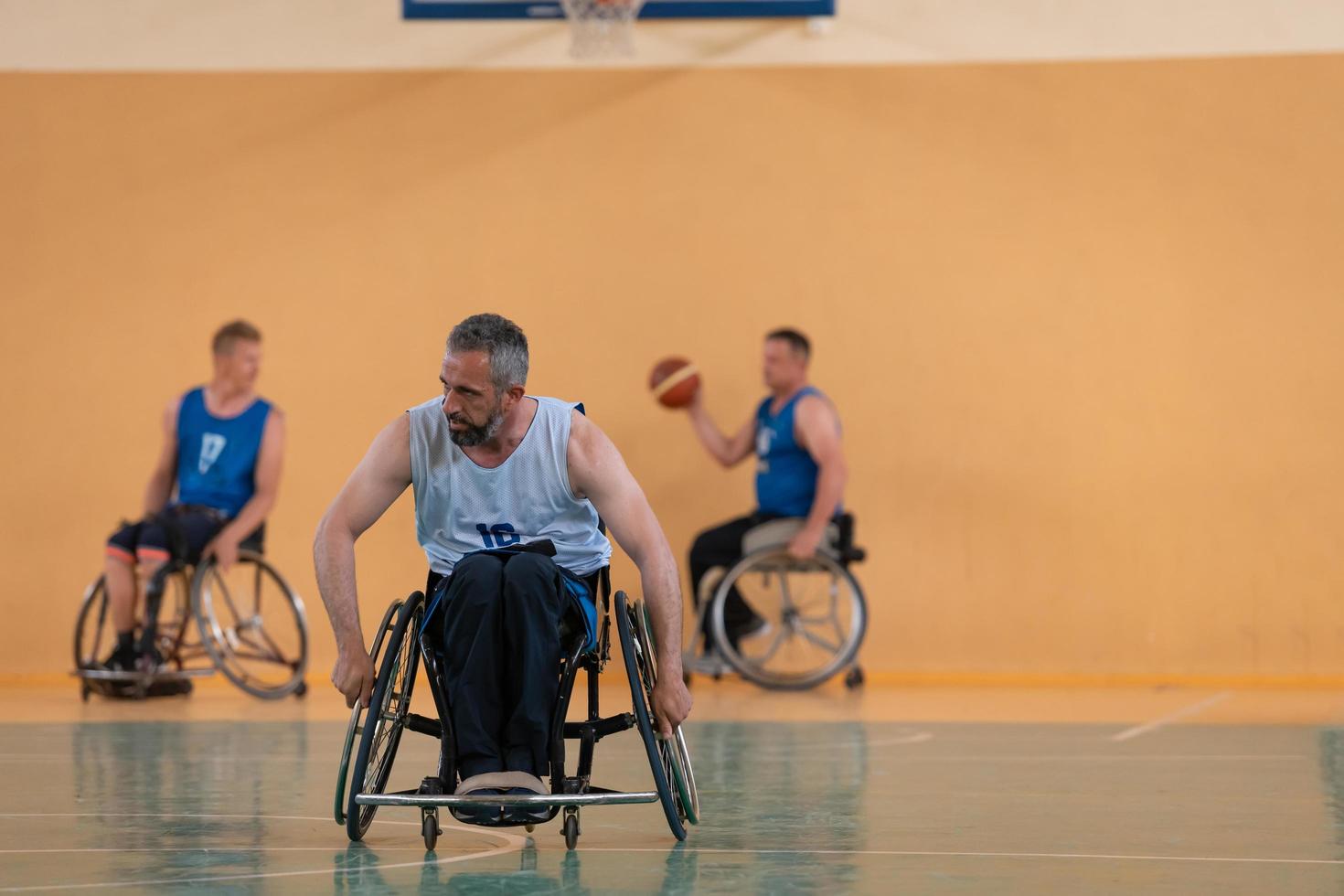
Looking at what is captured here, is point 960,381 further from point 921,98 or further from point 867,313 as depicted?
point 921,98

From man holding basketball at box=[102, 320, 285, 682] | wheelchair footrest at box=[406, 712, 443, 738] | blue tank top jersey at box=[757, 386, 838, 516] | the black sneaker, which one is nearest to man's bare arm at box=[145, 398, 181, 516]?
man holding basketball at box=[102, 320, 285, 682]

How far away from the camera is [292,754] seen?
4.03m

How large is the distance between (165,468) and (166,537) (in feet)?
1.05

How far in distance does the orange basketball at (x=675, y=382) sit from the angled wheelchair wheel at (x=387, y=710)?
11.3 feet

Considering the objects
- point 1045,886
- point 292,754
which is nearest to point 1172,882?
point 1045,886

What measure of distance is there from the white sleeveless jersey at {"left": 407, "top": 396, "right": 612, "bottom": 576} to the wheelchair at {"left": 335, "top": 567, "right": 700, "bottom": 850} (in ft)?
0.36

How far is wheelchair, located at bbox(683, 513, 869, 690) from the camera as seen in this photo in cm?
589

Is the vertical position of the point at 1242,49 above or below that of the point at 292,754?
above

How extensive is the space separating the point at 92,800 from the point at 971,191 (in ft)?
14.2

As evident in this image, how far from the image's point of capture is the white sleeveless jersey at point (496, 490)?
2600 millimetres

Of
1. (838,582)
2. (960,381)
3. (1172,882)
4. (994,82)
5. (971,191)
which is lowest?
A: (1172,882)

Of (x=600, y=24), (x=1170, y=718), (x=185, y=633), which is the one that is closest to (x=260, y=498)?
(x=185, y=633)

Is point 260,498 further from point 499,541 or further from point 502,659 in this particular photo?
point 502,659

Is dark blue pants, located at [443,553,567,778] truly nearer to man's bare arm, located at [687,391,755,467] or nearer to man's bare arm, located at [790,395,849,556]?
man's bare arm, located at [790,395,849,556]
